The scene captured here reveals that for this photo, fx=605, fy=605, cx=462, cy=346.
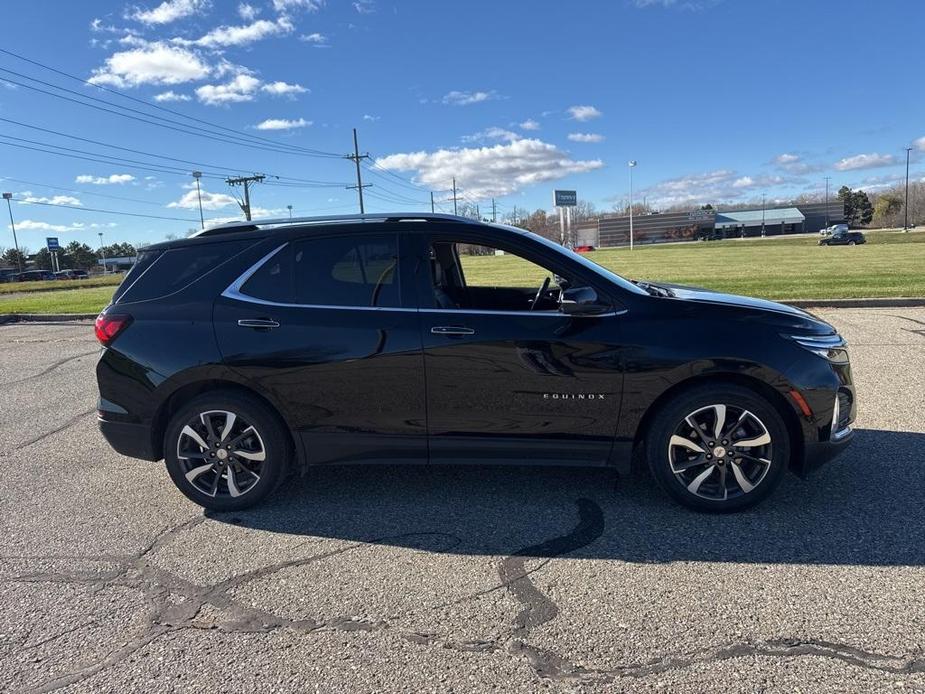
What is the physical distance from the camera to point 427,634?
263 cm

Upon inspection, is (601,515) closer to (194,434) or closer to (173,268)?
(194,434)

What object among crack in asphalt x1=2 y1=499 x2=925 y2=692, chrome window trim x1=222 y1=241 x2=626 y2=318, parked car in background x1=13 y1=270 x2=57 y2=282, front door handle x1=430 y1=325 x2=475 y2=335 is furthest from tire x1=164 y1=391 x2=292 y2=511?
parked car in background x1=13 y1=270 x2=57 y2=282

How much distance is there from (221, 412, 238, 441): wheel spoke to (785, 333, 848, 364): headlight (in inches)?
132

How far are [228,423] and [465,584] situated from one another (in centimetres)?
181

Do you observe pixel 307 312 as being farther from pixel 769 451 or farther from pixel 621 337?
pixel 769 451

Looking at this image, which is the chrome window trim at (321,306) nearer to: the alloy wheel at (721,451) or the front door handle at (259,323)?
the front door handle at (259,323)

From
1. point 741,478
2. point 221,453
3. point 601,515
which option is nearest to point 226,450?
point 221,453

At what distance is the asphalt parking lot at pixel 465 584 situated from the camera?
240cm

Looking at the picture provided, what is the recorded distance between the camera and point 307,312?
3.72 metres

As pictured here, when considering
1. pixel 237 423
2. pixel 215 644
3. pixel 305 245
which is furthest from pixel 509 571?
pixel 305 245

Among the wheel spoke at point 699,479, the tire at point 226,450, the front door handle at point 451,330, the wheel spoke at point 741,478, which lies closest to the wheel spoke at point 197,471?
the tire at point 226,450

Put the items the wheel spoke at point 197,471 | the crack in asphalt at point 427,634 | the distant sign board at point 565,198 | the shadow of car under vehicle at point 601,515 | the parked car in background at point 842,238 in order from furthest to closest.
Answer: the distant sign board at point 565,198 < the parked car in background at point 842,238 < the wheel spoke at point 197,471 < the shadow of car under vehicle at point 601,515 < the crack in asphalt at point 427,634

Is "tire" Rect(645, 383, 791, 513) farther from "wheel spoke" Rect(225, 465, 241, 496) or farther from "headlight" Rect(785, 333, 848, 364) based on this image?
"wheel spoke" Rect(225, 465, 241, 496)

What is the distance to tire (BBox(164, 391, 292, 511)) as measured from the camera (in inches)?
148
